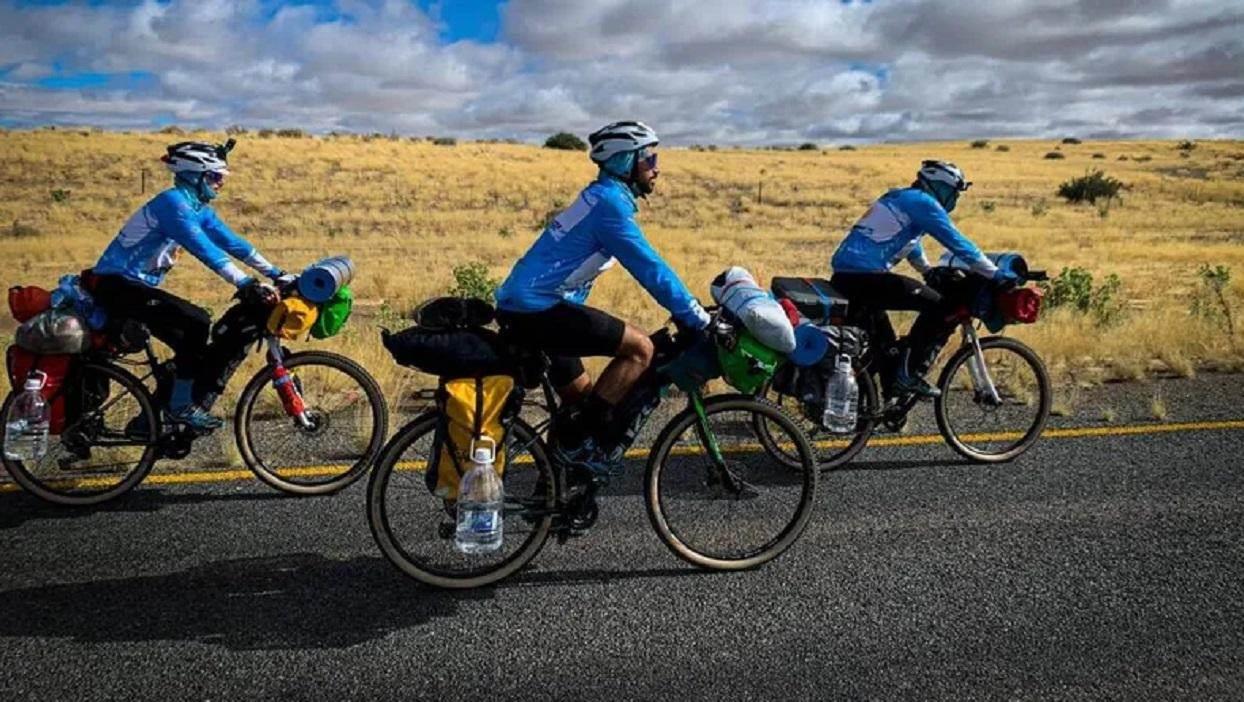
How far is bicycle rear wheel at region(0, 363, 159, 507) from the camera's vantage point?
17.0 feet

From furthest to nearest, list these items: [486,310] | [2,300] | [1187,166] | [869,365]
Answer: [1187,166], [2,300], [869,365], [486,310]

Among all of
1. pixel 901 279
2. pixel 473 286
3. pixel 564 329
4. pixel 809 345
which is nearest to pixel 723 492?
pixel 809 345

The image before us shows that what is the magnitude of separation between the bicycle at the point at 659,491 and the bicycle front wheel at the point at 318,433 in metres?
0.90

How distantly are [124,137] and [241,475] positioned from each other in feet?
195

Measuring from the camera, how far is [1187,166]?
246ft

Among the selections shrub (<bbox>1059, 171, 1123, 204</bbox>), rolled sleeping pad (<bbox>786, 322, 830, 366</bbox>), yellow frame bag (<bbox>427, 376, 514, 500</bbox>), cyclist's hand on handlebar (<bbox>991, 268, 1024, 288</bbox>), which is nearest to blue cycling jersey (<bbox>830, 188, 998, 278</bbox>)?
cyclist's hand on handlebar (<bbox>991, 268, 1024, 288</bbox>)

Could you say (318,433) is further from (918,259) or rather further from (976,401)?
(976,401)

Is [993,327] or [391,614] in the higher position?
[993,327]

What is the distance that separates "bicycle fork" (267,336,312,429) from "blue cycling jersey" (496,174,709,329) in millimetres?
1928

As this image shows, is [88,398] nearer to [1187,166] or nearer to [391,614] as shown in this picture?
[391,614]

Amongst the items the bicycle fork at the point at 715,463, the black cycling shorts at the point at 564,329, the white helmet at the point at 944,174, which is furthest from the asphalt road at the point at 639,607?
the white helmet at the point at 944,174

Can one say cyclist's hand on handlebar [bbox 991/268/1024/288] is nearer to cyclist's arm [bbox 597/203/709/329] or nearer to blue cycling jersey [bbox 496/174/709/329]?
blue cycling jersey [bbox 496/174/709/329]

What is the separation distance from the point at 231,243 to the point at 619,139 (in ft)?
8.82

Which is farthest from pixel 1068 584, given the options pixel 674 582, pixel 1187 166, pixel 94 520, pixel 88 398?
pixel 1187 166
